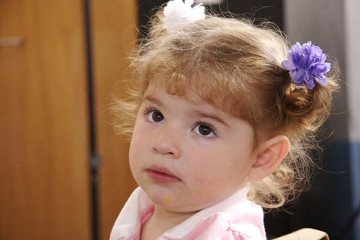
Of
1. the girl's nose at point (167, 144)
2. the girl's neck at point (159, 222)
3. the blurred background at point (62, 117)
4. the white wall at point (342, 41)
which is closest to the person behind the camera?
the girl's nose at point (167, 144)

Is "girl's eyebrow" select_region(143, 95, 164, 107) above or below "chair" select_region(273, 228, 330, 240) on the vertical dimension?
above

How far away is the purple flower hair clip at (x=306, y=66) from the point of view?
0.98m

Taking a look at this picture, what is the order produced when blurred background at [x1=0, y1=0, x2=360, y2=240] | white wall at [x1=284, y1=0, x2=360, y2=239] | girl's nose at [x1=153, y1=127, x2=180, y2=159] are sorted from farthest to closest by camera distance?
1. blurred background at [x1=0, y1=0, x2=360, y2=240]
2. white wall at [x1=284, y1=0, x2=360, y2=239]
3. girl's nose at [x1=153, y1=127, x2=180, y2=159]

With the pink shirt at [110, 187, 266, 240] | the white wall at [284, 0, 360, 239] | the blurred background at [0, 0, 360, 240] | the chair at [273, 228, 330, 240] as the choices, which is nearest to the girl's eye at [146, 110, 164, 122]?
the pink shirt at [110, 187, 266, 240]

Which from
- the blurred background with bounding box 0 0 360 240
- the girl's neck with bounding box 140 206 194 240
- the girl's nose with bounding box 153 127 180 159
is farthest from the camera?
the blurred background with bounding box 0 0 360 240

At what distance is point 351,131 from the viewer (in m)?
1.95

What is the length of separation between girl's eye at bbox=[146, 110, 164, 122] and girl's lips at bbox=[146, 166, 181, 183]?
8cm

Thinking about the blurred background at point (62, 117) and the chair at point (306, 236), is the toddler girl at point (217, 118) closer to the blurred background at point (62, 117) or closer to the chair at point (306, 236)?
the chair at point (306, 236)

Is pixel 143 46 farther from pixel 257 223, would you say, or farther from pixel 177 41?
pixel 257 223

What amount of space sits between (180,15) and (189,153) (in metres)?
0.29

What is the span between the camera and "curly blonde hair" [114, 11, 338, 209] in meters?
0.96

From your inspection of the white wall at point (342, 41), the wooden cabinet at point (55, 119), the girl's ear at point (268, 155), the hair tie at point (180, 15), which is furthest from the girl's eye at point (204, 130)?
the wooden cabinet at point (55, 119)

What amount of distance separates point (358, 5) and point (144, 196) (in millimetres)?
1083

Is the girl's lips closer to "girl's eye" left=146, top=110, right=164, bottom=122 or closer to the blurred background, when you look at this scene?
"girl's eye" left=146, top=110, right=164, bottom=122
